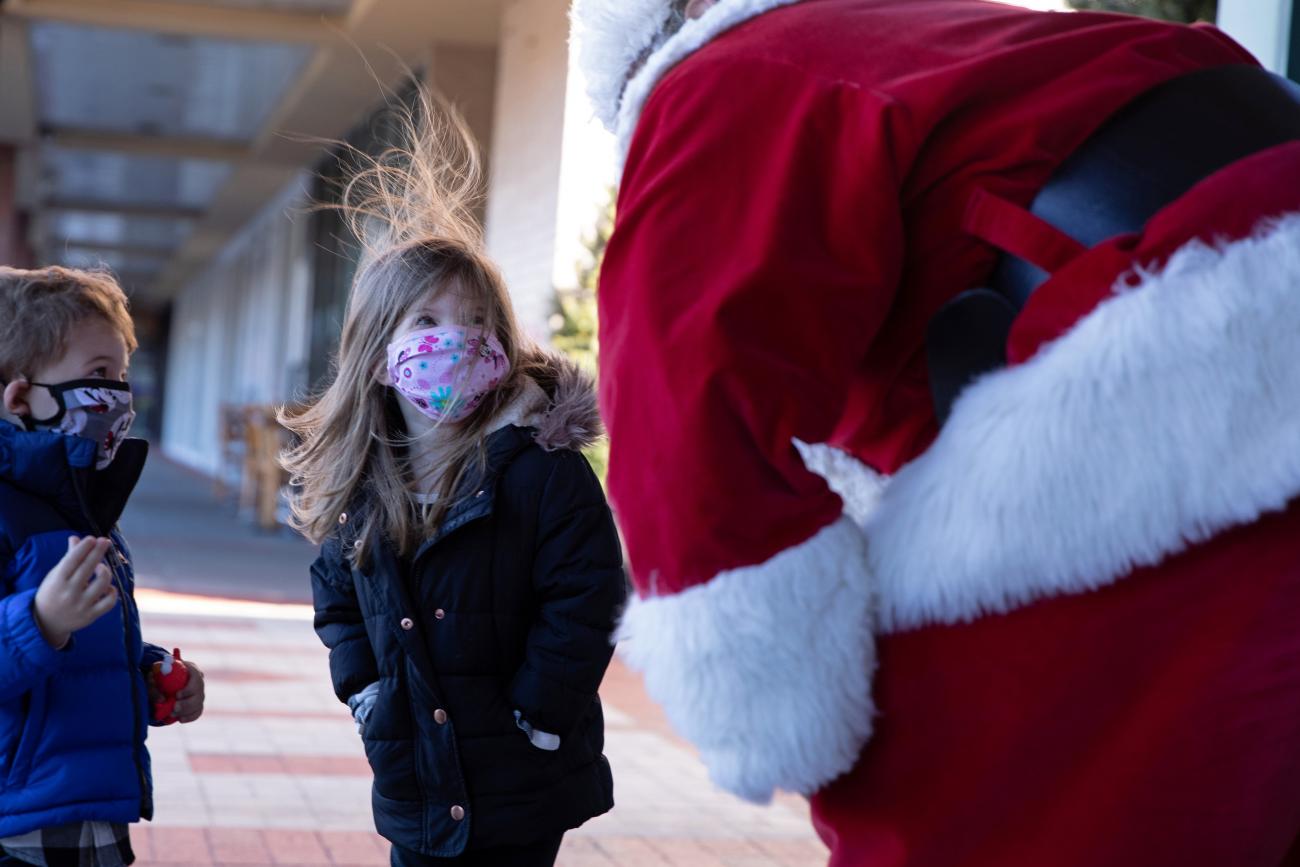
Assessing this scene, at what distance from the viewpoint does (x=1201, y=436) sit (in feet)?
4.55

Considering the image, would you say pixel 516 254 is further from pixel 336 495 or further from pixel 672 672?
pixel 672 672

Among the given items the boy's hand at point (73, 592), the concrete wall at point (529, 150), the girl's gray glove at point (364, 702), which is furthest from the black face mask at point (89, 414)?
the concrete wall at point (529, 150)

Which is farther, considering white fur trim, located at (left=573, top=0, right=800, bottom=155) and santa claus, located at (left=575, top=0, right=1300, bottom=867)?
white fur trim, located at (left=573, top=0, right=800, bottom=155)

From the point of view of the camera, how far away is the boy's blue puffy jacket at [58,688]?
2.27 metres

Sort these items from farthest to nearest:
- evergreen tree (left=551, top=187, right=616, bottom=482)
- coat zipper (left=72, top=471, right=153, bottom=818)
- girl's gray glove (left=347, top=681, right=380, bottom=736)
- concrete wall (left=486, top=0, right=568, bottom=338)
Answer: concrete wall (left=486, top=0, right=568, bottom=338), evergreen tree (left=551, top=187, right=616, bottom=482), girl's gray glove (left=347, top=681, right=380, bottom=736), coat zipper (left=72, top=471, right=153, bottom=818)

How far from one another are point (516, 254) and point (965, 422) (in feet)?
33.3

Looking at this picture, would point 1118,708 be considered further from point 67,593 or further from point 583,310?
point 583,310

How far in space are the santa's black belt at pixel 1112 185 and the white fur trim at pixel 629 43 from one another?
36 cm

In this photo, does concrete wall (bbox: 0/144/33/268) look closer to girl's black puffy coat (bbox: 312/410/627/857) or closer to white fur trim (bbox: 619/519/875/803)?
girl's black puffy coat (bbox: 312/410/627/857)

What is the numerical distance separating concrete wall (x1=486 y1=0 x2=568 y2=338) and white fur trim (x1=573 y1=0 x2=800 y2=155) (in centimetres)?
790

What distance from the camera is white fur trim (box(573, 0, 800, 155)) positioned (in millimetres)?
1595

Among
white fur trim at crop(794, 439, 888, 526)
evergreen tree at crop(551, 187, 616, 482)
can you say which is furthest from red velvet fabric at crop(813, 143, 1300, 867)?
evergreen tree at crop(551, 187, 616, 482)

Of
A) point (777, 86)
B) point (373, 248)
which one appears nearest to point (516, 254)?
point (373, 248)

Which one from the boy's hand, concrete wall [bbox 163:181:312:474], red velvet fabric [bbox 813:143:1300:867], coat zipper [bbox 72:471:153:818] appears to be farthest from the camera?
concrete wall [bbox 163:181:312:474]
